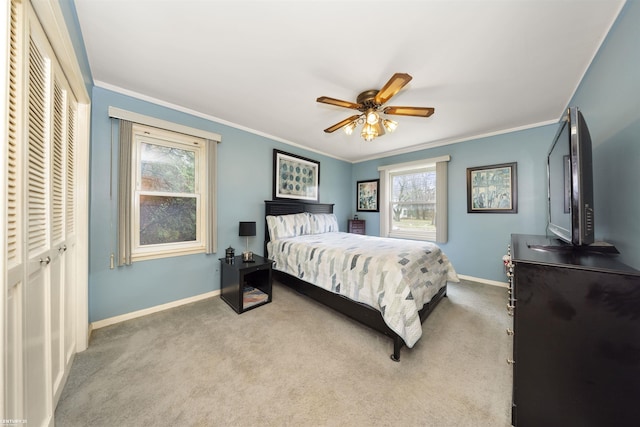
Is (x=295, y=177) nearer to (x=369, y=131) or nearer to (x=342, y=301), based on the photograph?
(x=369, y=131)

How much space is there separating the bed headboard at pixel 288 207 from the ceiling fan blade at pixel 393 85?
2208 millimetres

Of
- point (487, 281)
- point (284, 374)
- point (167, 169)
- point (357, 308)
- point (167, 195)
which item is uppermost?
point (167, 169)

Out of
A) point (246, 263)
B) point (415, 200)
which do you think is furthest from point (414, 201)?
point (246, 263)

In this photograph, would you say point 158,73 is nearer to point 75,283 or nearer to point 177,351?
point 75,283

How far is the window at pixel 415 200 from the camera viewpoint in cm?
382

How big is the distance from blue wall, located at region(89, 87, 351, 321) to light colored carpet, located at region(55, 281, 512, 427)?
11.8 inches

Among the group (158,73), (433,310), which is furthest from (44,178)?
(433,310)

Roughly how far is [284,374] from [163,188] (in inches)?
96.2

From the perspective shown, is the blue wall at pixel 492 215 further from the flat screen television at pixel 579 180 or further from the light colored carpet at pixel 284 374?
the flat screen television at pixel 579 180

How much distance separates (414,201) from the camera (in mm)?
4332

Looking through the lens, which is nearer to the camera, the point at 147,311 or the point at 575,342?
the point at 575,342

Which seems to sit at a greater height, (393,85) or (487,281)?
(393,85)

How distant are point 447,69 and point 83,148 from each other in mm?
3187

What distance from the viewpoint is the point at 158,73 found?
202 centimetres
